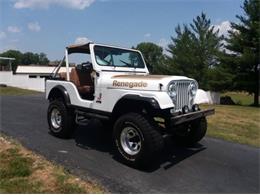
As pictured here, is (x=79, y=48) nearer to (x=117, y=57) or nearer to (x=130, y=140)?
(x=117, y=57)

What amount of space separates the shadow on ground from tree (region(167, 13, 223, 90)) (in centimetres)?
2612

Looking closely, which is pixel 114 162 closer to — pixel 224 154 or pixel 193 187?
pixel 193 187

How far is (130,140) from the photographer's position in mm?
5660

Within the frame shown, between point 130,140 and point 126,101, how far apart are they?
28.2 inches

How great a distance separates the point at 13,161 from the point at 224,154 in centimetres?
405

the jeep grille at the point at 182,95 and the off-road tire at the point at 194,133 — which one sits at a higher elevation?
the jeep grille at the point at 182,95

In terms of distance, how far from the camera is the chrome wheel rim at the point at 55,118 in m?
7.39

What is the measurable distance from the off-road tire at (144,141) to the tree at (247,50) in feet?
73.2

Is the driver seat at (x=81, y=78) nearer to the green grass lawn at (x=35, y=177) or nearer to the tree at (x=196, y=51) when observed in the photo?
the green grass lawn at (x=35, y=177)

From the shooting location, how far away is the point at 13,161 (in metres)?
5.52

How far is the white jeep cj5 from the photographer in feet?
17.5

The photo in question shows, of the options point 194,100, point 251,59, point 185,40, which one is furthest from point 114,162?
point 185,40

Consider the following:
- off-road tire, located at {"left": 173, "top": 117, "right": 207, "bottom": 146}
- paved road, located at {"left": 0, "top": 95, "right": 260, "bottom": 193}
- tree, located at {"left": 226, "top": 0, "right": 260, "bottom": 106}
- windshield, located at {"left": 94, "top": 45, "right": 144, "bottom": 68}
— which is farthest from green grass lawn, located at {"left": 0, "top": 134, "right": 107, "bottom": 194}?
tree, located at {"left": 226, "top": 0, "right": 260, "bottom": 106}

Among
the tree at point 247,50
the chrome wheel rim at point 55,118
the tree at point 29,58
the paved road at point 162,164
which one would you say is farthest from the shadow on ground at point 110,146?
the tree at point 29,58
